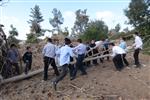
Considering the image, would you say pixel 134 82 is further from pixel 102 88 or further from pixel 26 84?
pixel 26 84

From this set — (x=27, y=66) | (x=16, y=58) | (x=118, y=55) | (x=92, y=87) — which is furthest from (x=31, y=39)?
(x=92, y=87)

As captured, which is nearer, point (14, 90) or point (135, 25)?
point (14, 90)

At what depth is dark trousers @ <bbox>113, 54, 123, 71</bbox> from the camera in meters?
15.1

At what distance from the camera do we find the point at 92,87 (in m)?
14.1

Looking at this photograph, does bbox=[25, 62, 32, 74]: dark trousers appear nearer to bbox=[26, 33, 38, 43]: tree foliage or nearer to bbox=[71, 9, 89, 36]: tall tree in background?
bbox=[26, 33, 38, 43]: tree foliage

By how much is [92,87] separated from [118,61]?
6.60 ft

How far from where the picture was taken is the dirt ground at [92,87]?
532 inches

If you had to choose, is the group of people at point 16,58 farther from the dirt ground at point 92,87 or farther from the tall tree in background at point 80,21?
the tall tree in background at point 80,21

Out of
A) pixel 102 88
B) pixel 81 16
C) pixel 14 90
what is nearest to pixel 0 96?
pixel 14 90

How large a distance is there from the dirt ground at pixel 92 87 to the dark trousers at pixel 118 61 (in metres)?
0.21

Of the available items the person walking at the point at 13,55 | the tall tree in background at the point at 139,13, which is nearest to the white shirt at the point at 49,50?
the person walking at the point at 13,55

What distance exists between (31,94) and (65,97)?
148 cm

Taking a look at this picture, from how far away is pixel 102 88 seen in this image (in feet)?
46.0

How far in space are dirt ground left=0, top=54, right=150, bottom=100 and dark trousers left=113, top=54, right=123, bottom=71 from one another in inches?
8.4
